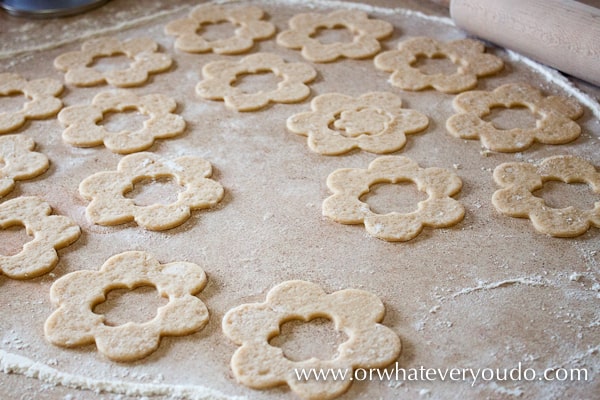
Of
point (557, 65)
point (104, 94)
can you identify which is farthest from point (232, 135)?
point (557, 65)

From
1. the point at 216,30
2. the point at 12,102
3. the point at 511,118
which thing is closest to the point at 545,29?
the point at 511,118

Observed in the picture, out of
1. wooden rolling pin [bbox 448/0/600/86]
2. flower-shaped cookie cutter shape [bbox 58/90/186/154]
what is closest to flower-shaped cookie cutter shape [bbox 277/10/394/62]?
wooden rolling pin [bbox 448/0/600/86]

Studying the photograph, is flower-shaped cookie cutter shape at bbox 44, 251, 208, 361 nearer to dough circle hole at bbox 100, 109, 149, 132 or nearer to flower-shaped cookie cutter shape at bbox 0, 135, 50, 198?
flower-shaped cookie cutter shape at bbox 0, 135, 50, 198

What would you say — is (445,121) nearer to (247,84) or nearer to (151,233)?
(247,84)

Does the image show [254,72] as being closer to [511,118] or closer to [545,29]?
[511,118]

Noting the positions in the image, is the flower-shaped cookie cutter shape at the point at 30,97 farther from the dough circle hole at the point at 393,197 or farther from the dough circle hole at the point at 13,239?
the dough circle hole at the point at 393,197

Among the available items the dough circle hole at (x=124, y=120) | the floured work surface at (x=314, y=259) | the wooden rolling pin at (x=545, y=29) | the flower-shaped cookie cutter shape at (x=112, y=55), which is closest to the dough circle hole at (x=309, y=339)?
the floured work surface at (x=314, y=259)
